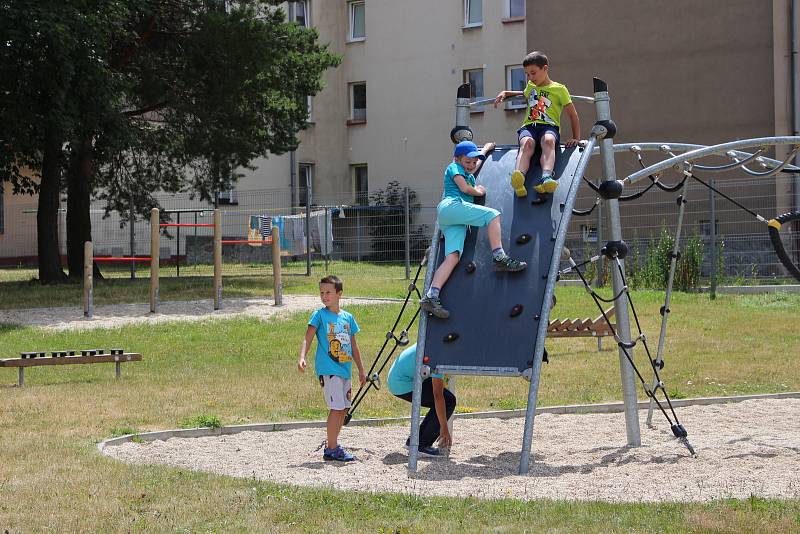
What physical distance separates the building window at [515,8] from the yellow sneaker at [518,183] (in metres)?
28.9

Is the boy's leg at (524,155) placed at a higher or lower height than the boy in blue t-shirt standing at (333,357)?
higher

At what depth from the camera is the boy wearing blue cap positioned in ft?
28.6

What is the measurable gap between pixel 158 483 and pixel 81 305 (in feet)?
47.2

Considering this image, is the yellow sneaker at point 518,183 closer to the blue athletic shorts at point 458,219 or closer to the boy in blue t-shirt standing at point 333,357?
the blue athletic shorts at point 458,219

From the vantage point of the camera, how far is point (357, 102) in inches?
1610

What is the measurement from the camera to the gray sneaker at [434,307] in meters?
8.66

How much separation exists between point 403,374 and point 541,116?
94.2 inches

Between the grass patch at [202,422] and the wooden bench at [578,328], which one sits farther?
the wooden bench at [578,328]

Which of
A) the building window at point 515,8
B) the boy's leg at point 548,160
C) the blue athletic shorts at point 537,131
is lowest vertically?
the boy's leg at point 548,160

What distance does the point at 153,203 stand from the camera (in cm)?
2898

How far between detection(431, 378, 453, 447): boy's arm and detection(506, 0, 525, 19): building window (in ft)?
96.9

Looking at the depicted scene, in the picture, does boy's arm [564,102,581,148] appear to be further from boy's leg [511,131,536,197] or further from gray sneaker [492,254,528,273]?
gray sneaker [492,254,528,273]

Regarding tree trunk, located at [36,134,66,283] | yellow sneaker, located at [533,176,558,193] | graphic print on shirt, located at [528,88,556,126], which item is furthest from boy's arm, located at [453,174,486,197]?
tree trunk, located at [36,134,66,283]

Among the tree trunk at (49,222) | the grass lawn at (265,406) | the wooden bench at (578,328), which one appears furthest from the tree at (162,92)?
the wooden bench at (578,328)
